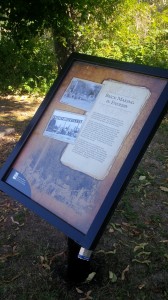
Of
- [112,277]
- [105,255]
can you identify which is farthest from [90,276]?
[105,255]

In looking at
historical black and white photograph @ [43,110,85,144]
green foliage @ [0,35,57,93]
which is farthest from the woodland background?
green foliage @ [0,35,57,93]

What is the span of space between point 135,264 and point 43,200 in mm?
1341

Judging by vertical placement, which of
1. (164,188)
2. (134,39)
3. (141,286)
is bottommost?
(141,286)

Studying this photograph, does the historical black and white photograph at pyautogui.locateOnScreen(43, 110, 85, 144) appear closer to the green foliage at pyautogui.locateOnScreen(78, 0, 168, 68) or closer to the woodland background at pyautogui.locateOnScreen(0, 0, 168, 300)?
the woodland background at pyautogui.locateOnScreen(0, 0, 168, 300)

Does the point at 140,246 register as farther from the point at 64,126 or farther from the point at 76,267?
the point at 64,126

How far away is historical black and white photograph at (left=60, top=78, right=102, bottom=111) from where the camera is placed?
2221 mm

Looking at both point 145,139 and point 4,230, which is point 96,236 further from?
point 4,230

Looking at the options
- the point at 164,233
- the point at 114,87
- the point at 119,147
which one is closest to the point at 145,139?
the point at 119,147

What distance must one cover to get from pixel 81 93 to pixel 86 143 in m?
0.40

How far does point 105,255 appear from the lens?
123 inches

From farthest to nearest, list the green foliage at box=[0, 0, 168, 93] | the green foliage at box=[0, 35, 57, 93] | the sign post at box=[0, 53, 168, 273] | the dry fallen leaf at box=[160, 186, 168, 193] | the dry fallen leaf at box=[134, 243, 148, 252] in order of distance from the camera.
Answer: the green foliage at box=[0, 35, 57, 93] → the green foliage at box=[0, 0, 168, 93] → the dry fallen leaf at box=[160, 186, 168, 193] → the dry fallen leaf at box=[134, 243, 148, 252] → the sign post at box=[0, 53, 168, 273]

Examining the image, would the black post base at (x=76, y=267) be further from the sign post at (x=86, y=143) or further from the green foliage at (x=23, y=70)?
the green foliage at (x=23, y=70)

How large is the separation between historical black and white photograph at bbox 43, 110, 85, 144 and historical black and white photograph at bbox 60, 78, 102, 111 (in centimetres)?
8

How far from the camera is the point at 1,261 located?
121 inches
